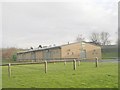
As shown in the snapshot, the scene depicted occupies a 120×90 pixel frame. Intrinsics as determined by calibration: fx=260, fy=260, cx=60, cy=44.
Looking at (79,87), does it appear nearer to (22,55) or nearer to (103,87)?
(103,87)

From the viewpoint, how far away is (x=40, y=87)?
970 cm

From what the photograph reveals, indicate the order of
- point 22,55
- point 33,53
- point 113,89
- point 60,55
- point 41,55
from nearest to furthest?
point 113,89 → point 60,55 → point 41,55 → point 33,53 → point 22,55

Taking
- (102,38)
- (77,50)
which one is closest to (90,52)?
(77,50)

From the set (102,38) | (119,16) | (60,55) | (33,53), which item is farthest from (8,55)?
(119,16)

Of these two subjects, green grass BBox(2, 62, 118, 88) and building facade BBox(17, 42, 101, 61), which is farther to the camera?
building facade BBox(17, 42, 101, 61)

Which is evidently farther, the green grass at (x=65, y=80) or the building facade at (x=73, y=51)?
the building facade at (x=73, y=51)

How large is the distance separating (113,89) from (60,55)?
45453 millimetres

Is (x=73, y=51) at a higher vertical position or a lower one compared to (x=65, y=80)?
higher

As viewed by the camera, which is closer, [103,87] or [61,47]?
[103,87]

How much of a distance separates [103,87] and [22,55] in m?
70.2

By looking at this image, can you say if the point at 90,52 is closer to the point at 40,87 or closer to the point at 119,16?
the point at 119,16

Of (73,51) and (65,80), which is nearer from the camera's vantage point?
(65,80)

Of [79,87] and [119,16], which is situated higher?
[119,16]

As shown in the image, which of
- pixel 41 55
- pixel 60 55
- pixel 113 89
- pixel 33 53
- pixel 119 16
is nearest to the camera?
pixel 113 89
